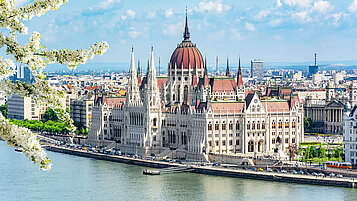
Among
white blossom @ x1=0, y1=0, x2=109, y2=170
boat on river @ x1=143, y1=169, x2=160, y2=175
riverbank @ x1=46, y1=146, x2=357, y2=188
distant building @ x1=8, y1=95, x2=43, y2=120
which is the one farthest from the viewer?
distant building @ x1=8, y1=95, x2=43, y2=120

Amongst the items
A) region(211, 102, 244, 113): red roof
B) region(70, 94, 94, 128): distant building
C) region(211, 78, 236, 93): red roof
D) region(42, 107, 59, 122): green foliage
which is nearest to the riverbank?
region(211, 102, 244, 113): red roof

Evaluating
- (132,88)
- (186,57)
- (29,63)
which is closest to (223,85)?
(186,57)

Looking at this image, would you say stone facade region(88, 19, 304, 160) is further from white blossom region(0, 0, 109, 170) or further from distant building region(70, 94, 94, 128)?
white blossom region(0, 0, 109, 170)

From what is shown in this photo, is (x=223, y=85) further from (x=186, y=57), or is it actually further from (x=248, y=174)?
(x=248, y=174)

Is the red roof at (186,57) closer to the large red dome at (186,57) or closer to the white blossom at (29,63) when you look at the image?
the large red dome at (186,57)

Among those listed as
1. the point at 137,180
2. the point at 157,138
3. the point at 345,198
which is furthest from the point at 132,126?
the point at 345,198
